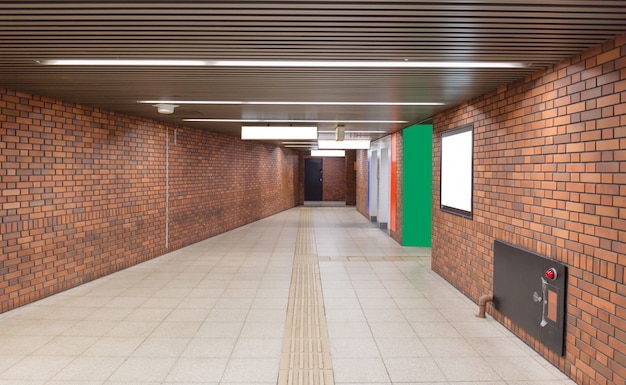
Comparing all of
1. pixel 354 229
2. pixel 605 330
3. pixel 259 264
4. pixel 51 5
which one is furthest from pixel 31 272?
pixel 354 229

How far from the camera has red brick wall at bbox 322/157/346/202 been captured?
24219mm

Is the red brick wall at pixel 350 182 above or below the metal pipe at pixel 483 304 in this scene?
above

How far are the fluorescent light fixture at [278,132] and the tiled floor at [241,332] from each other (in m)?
2.48

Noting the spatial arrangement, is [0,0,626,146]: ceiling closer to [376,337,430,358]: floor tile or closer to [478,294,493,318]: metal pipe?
[478,294,493,318]: metal pipe

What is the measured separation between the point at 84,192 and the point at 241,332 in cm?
345

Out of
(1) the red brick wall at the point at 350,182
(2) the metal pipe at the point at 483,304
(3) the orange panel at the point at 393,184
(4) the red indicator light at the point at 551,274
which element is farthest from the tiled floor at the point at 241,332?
(1) the red brick wall at the point at 350,182

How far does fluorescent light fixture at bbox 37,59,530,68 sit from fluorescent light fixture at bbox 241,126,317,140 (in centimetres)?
419

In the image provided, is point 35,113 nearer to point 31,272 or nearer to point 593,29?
point 31,272

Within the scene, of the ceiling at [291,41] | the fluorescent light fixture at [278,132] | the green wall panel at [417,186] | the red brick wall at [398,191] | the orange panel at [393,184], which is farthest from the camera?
the orange panel at [393,184]

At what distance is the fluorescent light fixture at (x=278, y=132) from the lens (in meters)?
7.92

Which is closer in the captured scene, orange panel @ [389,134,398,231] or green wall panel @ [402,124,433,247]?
green wall panel @ [402,124,433,247]

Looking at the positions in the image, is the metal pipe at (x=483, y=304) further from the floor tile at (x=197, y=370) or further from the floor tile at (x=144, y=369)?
the floor tile at (x=144, y=369)

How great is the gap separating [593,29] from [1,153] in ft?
18.6

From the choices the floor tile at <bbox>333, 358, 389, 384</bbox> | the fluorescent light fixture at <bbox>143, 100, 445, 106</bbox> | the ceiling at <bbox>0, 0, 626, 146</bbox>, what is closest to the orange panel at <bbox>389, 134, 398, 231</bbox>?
the fluorescent light fixture at <bbox>143, 100, 445, 106</bbox>
